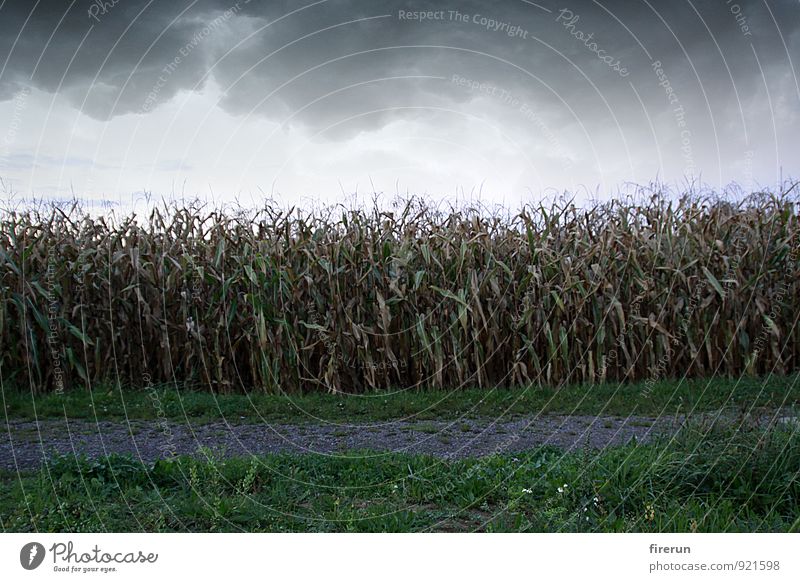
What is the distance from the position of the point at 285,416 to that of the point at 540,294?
335cm

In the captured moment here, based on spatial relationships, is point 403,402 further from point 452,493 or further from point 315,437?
point 452,493

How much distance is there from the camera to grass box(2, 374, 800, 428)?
6617mm

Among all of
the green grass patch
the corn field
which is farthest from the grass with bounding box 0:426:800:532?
the corn field

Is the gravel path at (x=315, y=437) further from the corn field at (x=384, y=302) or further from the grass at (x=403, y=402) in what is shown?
the corn field at (x=384, y=302)

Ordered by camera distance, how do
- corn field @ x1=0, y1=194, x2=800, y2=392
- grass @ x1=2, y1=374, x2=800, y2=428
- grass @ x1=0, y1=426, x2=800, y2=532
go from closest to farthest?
grass @ x1=0, y1=426, x2=800, y2=532, grass @ x1=2, y1=374, x2=800, y2=428, corn field @ x1=0, y1=194, x2=800, y2=392

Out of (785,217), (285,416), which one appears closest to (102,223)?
(285,416)

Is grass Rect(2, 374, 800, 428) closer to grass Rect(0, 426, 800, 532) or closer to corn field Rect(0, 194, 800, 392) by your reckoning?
corn field Rect(0, 194, 800, 392)

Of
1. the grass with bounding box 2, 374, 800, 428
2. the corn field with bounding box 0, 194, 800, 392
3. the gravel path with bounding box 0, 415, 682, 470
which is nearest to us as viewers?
the gravel path with bounding box 0, 415, 682, 470

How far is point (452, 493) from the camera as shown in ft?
13.2

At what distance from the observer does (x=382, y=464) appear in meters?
4.53

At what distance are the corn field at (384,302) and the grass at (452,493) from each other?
3236 millimetres

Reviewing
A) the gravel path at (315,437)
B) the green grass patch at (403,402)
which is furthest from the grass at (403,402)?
the gravel path at (315,437)

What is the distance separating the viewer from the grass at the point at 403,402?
6.62 metres

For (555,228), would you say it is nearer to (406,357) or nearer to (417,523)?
(406,357)
